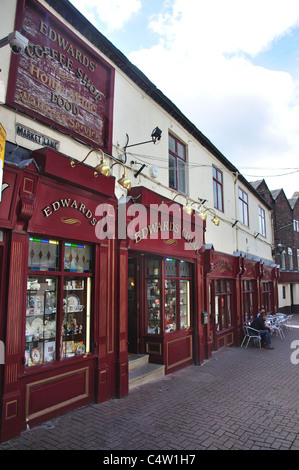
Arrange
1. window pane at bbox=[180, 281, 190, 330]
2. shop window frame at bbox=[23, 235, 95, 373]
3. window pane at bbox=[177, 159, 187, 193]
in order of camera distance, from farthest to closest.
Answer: window pane at bbox=[177, 159, 187, 193]
window pane at bbox=[180, 281, 190, 330]
shop window frame at bbox=[23, 235, 95, 373]

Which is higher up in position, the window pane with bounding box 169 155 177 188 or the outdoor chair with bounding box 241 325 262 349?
the window pane with bounding box 169 155 177 188

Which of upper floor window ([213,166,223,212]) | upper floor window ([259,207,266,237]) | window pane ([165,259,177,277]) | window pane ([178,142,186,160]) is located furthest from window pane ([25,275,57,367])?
upper floor window ([259,207,266,237])

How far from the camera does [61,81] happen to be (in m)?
5.77

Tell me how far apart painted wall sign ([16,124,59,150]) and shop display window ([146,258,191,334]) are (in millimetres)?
4104

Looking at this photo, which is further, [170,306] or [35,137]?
[170,306]

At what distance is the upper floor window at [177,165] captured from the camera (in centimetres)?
947

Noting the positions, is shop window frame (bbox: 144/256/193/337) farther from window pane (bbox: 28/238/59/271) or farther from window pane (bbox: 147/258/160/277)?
window pane (bbox: 28/238/59/271)

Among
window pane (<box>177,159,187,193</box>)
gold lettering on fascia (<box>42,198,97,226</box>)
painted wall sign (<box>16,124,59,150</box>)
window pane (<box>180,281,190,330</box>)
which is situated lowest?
window pane (<box>180,281,190,330</box>)

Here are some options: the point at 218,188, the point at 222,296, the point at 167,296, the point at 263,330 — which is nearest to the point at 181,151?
the point at 218,188

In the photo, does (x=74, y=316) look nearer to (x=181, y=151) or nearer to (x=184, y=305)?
(x=184, y=305)

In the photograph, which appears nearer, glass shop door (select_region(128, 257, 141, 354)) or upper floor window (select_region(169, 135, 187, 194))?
glass shop door (select_region(128, 257, 141, 354))

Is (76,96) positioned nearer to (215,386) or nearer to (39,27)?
(39,27)

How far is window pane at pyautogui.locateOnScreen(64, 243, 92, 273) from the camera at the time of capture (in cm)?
571

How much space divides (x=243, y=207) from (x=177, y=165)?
733 cm
